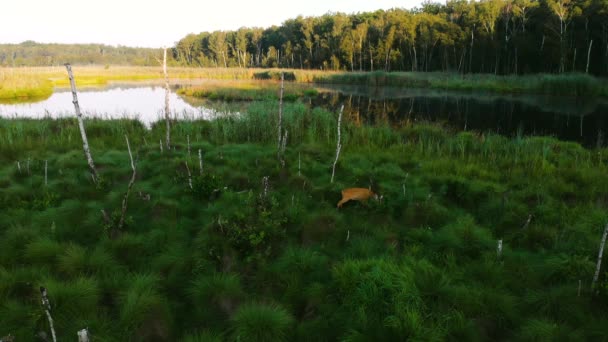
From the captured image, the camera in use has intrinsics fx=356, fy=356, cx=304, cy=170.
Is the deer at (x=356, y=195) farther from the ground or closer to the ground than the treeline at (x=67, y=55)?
closer to the ground

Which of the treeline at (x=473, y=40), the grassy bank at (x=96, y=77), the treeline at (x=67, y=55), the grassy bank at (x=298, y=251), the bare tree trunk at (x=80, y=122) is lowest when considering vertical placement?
the grassy bank at (x=298, y=251)

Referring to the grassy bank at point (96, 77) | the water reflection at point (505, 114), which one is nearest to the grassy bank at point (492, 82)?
the water reflection at point (505, 114)

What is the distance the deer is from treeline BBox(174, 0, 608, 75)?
114 ft

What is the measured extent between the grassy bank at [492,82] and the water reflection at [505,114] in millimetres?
1945

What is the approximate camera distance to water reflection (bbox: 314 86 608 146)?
51.7 ft

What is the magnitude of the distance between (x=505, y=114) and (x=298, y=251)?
802 inches

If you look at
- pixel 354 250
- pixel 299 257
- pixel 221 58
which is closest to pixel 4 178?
pixel 299 257

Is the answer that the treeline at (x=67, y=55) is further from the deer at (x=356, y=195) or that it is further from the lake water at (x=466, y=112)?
the deer at (x=356, y=195)

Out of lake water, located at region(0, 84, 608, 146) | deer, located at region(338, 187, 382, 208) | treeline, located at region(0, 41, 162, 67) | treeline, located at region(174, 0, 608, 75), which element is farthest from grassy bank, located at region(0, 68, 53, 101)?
treeline, located at region(0, 41, 162, 67)

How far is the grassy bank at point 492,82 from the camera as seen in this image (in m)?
27.2

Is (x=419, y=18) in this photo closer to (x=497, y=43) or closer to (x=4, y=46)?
(x=497, y=43)

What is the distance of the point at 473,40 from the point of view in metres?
44.9

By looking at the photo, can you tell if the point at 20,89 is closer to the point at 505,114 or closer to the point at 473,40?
the point at 505,114

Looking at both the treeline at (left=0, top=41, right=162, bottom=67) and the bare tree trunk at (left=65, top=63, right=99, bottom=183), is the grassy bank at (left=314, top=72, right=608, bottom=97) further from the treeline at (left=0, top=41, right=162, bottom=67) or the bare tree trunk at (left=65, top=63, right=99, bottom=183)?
the treeline at (left=0, top=41, right=162, bottom=67)
